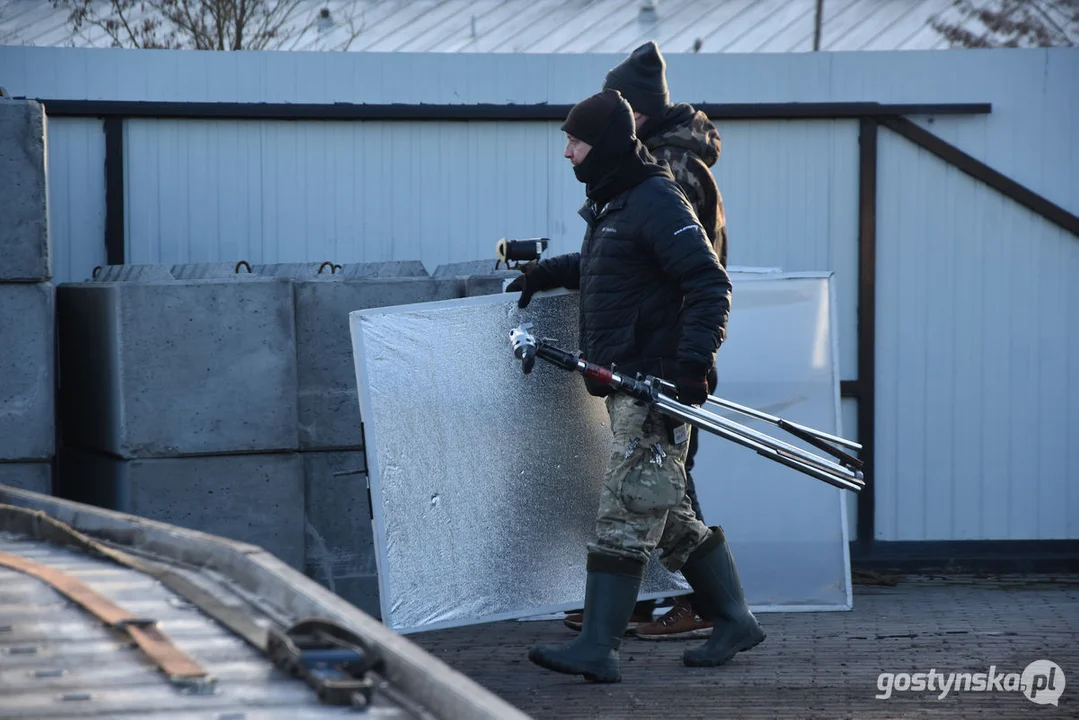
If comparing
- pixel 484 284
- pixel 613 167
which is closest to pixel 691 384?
pixel 613 167

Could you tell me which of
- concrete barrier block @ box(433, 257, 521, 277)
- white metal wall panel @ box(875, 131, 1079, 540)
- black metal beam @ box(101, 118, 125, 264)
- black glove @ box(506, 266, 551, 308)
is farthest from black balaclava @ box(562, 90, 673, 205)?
black metal beam @ box(101, 118, 125, 264)

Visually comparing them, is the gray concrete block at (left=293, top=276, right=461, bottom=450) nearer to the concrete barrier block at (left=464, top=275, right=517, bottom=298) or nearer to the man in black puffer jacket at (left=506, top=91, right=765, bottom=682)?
the concrete barrier block at (left=464, top=275, right=517, bottom=298)

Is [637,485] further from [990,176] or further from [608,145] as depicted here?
[990,176]

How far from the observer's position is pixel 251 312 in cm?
587

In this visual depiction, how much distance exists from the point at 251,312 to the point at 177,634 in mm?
3297

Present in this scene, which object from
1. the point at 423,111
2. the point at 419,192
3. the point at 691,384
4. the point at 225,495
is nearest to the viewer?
the point at 691,384

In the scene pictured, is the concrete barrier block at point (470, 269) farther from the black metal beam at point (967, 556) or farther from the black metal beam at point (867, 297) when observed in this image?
the black metal beam at point (967, 556)

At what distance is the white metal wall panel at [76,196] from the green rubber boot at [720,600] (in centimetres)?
399

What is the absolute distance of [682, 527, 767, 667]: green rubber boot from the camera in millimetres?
5059

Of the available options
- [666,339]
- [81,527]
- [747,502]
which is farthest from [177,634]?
[747,502]

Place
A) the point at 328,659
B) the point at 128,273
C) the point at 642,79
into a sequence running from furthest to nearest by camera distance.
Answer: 1. the point at 128,273
2. the point at 642,79
3. the point at 328,659

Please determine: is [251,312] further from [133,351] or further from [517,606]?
[517,606]

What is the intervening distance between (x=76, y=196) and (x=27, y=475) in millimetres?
2141

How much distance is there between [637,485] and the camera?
4648 mm
